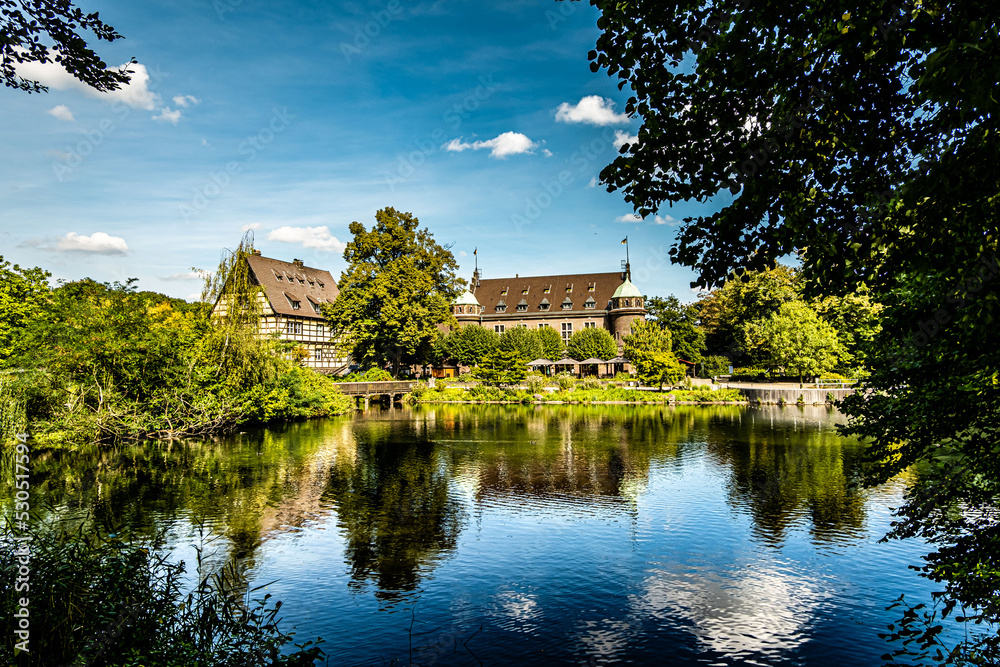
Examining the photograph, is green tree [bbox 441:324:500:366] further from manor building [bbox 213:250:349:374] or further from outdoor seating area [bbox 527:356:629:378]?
manor building [bbox 213:250:349:374]

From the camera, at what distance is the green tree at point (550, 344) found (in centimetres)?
6400

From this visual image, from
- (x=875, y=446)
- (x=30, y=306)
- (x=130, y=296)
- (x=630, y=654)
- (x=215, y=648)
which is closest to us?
(x=215, y=648)

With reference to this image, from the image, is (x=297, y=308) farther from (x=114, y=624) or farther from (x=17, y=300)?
(x=114, y=624)

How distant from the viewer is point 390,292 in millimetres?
48344

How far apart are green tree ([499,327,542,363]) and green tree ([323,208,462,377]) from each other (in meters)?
9.72

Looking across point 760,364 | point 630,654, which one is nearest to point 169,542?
point 630,654

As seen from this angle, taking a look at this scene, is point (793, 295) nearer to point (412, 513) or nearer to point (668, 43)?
point (412, 513)

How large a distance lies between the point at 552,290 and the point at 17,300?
60081 millimetres

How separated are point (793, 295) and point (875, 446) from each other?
5443 centimetres

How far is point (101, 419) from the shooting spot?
24734 millimetres

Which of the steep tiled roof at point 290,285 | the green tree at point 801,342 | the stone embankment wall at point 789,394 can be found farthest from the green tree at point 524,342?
the green tree at point 801,342

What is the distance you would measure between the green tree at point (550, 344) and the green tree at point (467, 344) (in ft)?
19.9

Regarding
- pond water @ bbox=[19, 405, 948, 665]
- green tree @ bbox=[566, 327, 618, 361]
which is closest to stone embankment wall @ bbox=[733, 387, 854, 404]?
pond water @ bbox=[19, 405, 948, 665]

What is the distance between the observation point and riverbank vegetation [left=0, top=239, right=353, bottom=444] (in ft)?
75.2
